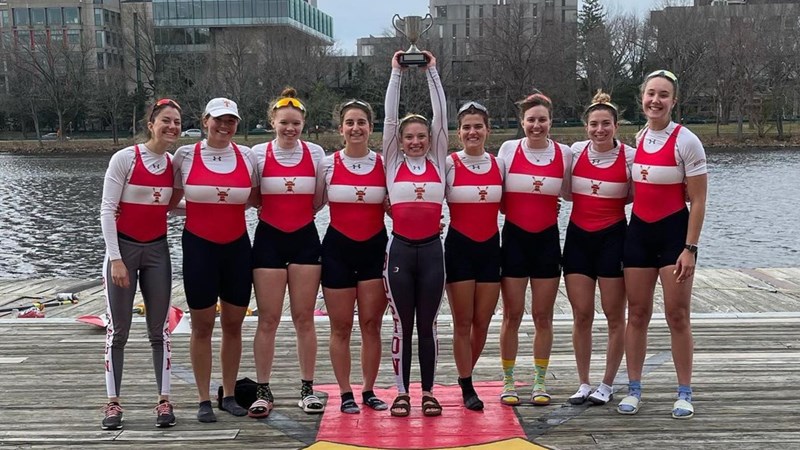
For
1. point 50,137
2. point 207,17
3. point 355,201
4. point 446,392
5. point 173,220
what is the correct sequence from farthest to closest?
point 207,17 < point 50,137 < point 173,220 < point 446,392 < point 355,201

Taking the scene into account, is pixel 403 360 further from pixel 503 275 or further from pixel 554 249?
pixel 554 249

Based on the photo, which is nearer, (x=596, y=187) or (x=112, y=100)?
(x=596, y=187)

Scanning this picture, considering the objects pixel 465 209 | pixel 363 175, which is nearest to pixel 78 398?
pixel 363 175

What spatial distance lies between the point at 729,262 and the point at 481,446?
1284cm

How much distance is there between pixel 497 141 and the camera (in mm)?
39500

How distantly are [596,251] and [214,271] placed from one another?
7.67 ft

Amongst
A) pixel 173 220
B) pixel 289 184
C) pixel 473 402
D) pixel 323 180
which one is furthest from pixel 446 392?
pixel 173 220

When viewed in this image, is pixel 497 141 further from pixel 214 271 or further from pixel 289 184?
pixel 214 271

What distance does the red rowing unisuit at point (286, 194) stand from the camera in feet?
14.3

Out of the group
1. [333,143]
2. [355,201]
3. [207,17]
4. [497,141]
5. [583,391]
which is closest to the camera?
[355,201]

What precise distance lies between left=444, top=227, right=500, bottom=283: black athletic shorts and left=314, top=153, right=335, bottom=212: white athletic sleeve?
2.73 feet

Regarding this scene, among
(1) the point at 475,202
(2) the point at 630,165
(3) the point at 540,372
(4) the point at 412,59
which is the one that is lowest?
(3) the point at 540,372

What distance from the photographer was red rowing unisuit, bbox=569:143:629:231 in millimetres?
4402

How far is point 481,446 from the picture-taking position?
3.97 meters
